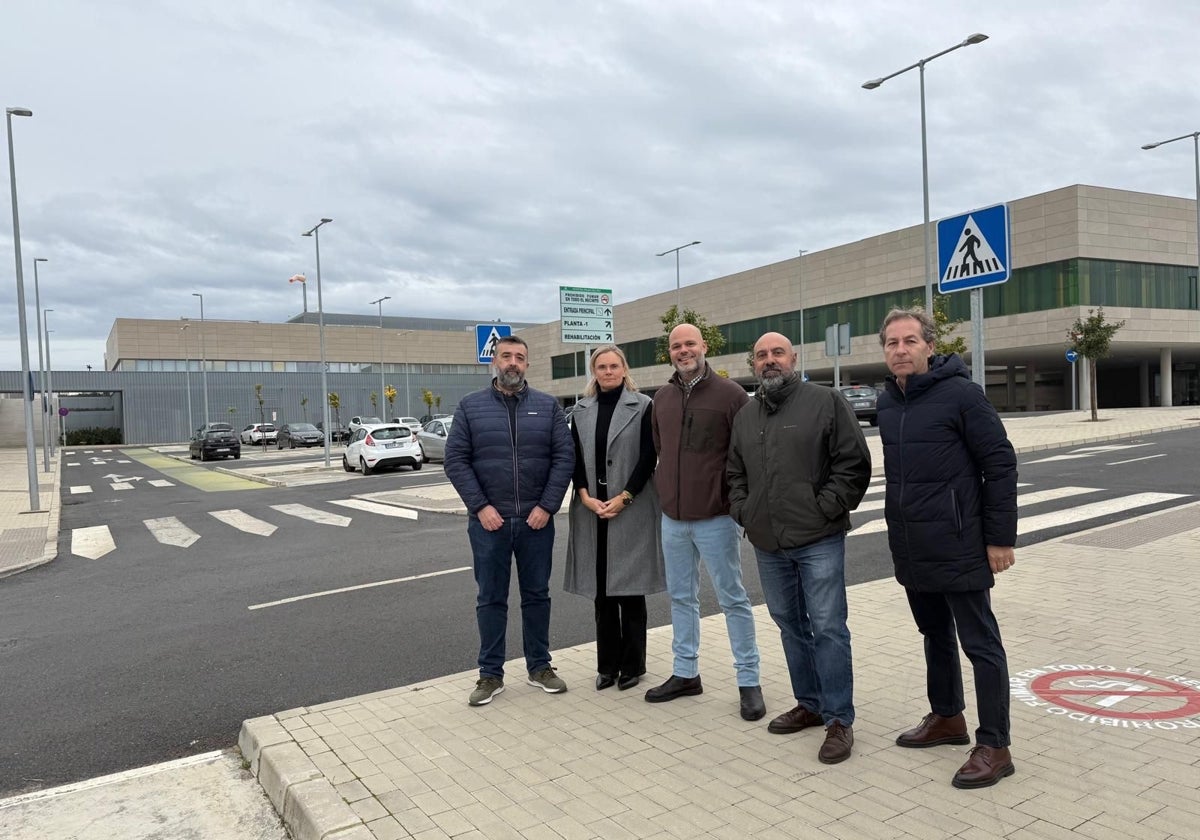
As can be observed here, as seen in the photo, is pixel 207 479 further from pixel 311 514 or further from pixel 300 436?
pixel 300 436

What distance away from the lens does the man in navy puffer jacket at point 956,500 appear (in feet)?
11.5

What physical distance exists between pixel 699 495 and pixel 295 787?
230cm

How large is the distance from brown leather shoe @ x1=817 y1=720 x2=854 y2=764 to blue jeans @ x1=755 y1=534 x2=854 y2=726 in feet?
0.11

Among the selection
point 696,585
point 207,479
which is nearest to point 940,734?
point 696,585

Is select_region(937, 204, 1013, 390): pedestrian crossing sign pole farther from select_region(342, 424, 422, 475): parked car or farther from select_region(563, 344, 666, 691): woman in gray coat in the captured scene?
select_region(342, 424, 422, 475): parked car

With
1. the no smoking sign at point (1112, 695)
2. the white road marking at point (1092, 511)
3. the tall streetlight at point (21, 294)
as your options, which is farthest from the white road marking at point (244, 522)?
the no smoking sign at point (1112, 695)

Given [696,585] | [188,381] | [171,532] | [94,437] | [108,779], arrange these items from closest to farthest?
1. [108,779]
2. [696,585]
3. [171,532]
4. [188,381]
5. [94,437]

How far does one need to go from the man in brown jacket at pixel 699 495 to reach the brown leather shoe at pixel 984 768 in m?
1.08

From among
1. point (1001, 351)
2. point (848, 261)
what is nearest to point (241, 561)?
point (1001, 351)

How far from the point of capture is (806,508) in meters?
3.93

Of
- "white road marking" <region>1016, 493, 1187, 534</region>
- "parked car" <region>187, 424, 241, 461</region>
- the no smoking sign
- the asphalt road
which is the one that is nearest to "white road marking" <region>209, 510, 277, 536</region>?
the asphalt road

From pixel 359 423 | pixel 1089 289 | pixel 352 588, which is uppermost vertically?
pixel 1089 289

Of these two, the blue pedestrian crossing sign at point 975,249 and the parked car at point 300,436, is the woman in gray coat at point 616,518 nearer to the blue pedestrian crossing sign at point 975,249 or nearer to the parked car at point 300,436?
the blue pedestrian crossing sign at point 975,249

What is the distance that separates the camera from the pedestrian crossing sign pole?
655cm
